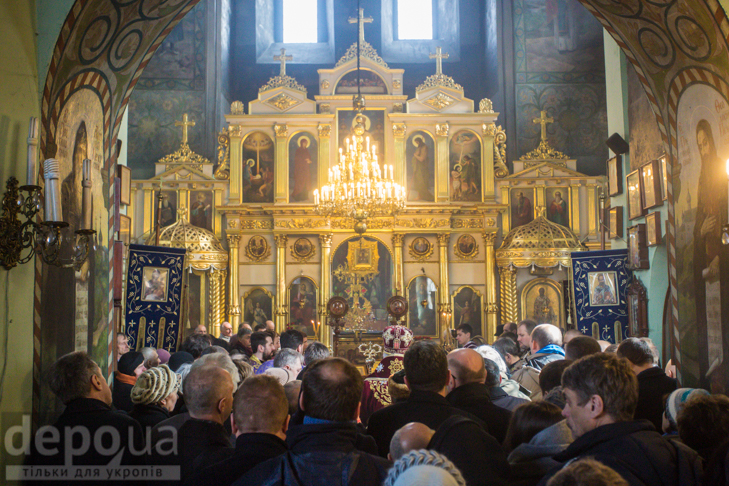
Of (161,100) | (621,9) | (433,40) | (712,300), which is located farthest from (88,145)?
(433,40)

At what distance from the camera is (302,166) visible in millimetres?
16500

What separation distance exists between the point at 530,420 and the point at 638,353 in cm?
187

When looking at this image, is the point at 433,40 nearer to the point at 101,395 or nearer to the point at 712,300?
the point at 712,300

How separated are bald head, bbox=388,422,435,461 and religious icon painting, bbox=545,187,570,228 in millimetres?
14849

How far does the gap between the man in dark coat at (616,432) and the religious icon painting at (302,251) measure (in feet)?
45.1

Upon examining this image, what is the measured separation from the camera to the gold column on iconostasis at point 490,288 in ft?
52.4

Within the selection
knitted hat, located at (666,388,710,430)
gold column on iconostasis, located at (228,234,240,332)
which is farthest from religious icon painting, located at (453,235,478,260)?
knitted hat, located at (666,388,710,430)

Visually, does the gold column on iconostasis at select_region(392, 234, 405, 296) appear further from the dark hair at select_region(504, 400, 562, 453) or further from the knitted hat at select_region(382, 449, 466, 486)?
the knitted hat at select_region(382, 449, 466, 486)

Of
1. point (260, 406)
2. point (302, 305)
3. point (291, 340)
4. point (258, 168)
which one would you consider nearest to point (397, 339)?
point (291, 340)

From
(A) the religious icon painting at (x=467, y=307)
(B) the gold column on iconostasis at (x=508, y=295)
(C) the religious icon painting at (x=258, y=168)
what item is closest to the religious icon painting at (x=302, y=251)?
(C) the religious icon painting at (x=258, y=168)

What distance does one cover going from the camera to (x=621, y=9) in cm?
587

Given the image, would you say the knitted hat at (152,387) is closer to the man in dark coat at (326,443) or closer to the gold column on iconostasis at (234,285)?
the man in dark coat at (326,443)

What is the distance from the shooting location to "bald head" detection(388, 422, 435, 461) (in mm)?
2305

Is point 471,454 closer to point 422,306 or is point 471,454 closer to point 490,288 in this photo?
point 422,306
